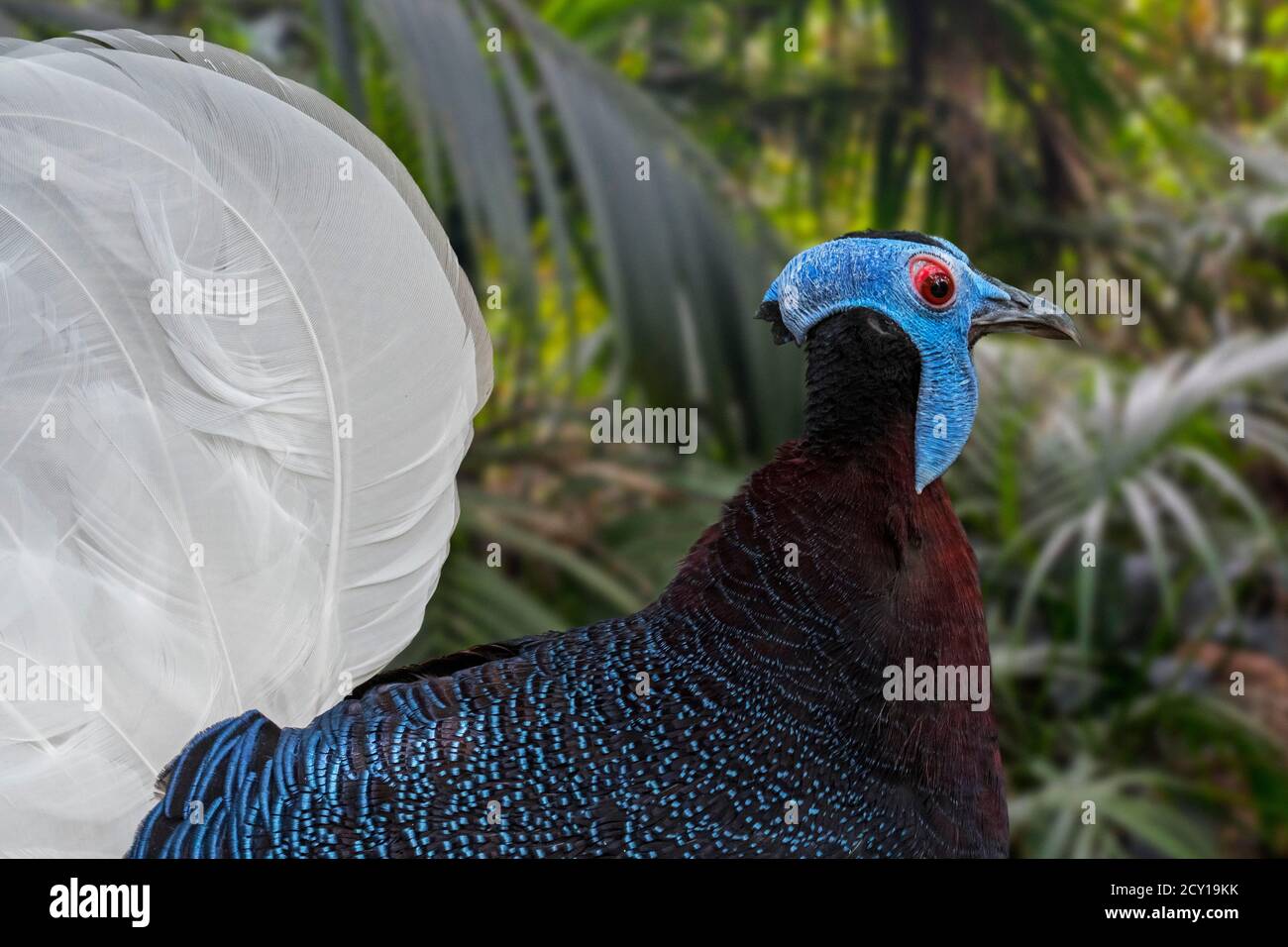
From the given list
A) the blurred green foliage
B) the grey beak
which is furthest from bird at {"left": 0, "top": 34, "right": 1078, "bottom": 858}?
the blurred green foliage

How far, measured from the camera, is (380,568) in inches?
50.8

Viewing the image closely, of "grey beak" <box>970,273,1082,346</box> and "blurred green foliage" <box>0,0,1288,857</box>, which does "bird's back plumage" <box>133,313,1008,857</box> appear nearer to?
"grey beak" <box>970,273,1082,346</box>

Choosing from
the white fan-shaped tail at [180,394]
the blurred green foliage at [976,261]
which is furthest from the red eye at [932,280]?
the blurred green foliage at [976,261]

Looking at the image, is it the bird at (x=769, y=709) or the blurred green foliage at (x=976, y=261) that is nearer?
the bird at (x=769, y=709)

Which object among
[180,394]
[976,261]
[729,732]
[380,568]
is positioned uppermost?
[976,261]

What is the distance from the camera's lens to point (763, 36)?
12.0 ft

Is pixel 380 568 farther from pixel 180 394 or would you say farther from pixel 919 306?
pixel 919 306

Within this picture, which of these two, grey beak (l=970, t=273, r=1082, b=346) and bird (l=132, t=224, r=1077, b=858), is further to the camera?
grey beak (l=970, t=273, r=1082, b=346)

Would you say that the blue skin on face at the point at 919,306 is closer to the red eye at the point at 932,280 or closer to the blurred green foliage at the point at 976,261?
the red eye at the point at 932,280

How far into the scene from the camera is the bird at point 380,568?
3.85 feet

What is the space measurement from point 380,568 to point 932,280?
611 mm

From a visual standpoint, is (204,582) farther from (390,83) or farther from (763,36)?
(763,36)

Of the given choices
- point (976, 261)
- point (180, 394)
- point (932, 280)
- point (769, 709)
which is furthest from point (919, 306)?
point (976, 261)

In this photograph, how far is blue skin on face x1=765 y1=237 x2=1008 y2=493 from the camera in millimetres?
1215
